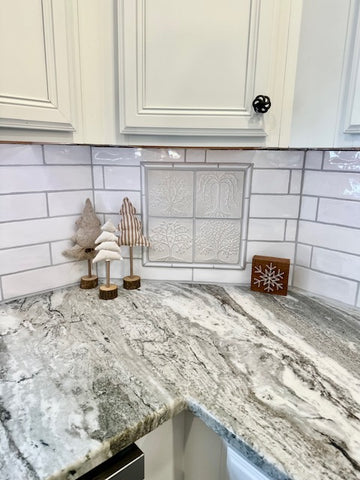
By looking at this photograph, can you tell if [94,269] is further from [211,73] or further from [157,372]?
[211,73]

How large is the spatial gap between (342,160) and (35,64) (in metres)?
0.88

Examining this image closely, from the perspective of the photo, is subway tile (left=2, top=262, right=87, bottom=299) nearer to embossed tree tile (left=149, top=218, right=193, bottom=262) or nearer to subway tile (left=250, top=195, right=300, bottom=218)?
embossed tree tile (left=149, top=218, right=193, bottom=262)

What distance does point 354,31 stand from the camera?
696 millimetres

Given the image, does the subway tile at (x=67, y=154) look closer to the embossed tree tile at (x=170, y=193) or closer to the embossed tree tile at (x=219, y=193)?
the embossed tree tile at (x=170, y=193)

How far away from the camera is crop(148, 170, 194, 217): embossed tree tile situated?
1143 mm

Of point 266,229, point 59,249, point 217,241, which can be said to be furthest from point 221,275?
point 59,249

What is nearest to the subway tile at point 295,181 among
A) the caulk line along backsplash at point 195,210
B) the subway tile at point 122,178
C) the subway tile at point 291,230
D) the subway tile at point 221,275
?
the caulk line along backsplash at point 195,210

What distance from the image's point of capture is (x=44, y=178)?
3.46 ft

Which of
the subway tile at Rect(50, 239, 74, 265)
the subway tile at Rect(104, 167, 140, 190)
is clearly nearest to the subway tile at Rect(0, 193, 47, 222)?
the subway tile at Rect(50, 239, 74, 265)

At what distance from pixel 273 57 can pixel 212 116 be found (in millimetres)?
196

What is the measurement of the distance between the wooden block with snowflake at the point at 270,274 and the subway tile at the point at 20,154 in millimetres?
788

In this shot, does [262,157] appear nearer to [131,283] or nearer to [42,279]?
[131,283]

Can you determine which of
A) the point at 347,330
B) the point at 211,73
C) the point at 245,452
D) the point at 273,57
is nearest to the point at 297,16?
the point at 273,57

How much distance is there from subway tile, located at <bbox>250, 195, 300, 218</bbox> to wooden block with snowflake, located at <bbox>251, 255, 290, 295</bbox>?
0.15m
